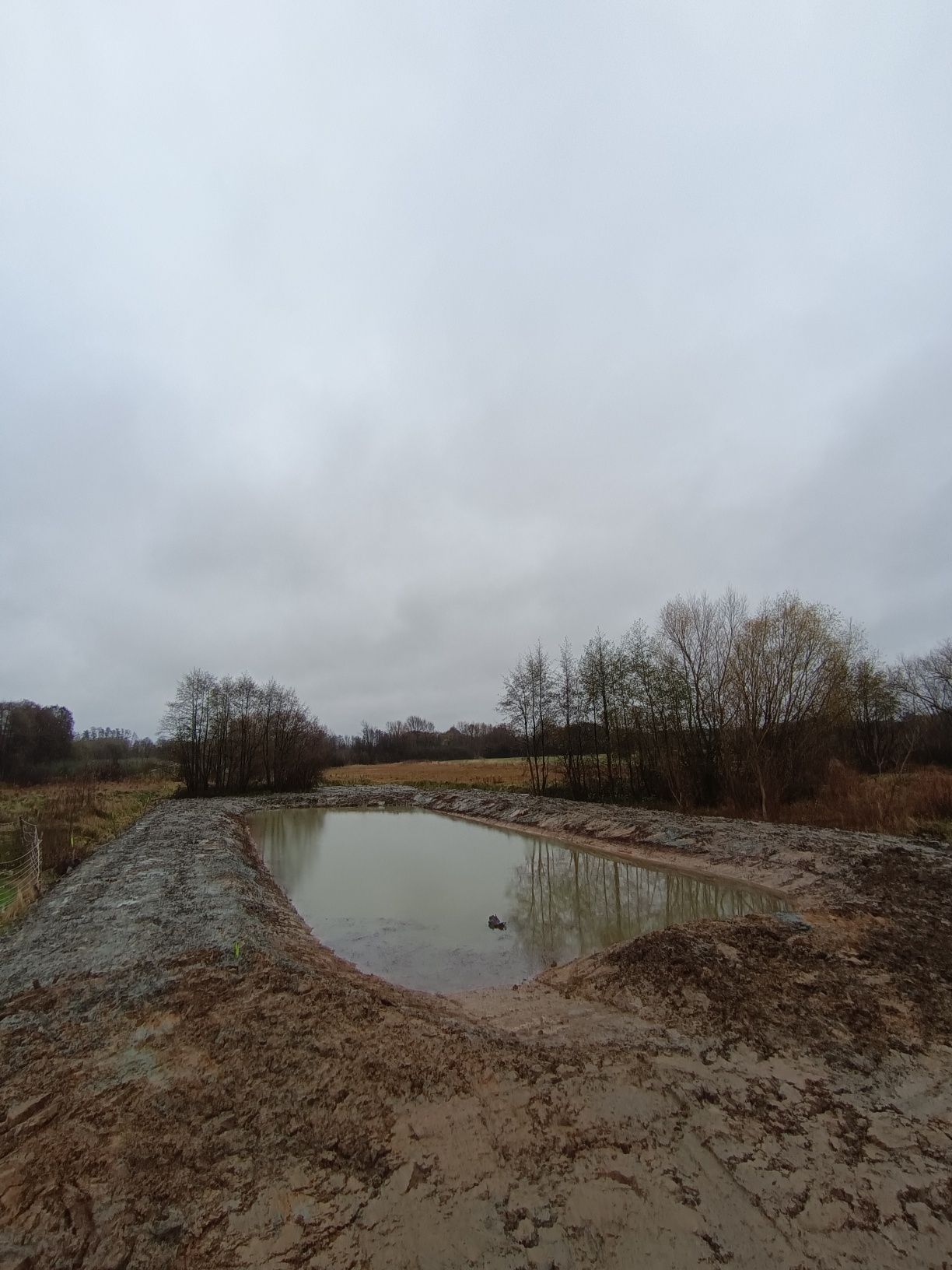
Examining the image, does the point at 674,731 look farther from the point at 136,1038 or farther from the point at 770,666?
the point at 136,1038

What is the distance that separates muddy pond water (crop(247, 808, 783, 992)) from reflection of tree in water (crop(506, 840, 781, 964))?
0.04 m

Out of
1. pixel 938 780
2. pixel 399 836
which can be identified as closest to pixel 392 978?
pixel 399 836

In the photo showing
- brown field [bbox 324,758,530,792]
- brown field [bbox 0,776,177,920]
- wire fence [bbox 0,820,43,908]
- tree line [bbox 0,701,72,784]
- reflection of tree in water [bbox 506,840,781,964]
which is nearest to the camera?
reflection of tree in water [bbox 506,840,781,964]

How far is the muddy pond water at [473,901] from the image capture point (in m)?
9.39

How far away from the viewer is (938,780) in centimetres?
1853

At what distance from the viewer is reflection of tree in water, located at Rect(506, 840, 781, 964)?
10.4 m

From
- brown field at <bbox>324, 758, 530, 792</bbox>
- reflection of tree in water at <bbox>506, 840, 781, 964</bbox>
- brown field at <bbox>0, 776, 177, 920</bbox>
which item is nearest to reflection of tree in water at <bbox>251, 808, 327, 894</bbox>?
brown field at <bbox>0, 776, 177, 920</bbox>

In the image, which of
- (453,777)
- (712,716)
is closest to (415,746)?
(453,777)

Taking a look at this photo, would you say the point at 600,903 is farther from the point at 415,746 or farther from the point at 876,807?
the point at 415,746

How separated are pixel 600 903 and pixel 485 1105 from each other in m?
9.18

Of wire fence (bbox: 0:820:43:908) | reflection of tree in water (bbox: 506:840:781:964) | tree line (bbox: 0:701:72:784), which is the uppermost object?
tree line (bbox: 0:701:72:784)

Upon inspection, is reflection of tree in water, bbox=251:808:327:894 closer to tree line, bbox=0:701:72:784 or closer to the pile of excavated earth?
the pile of excavated earth

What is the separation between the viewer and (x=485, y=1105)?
178 inches

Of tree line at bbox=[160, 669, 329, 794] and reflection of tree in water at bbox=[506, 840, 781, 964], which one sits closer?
reflection of tree in water at bbox=[506, 840, 781, 964]
